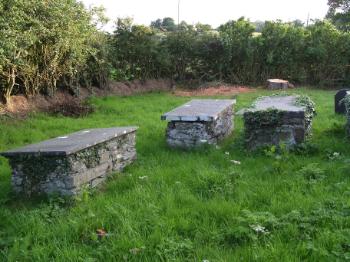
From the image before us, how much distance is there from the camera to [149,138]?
8.94 m

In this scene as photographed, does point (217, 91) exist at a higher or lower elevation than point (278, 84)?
lower

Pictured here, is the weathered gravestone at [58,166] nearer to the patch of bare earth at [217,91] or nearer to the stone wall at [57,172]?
the stone wall at [57,172]

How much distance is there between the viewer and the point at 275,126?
7391 millimetres

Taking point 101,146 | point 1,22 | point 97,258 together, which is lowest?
point 97,258

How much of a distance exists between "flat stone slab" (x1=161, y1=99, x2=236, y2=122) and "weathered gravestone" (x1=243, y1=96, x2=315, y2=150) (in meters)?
0.75

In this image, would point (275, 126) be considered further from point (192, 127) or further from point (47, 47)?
point (47, 47)

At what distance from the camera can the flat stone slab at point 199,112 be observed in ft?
25.3

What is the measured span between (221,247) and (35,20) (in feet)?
29.2

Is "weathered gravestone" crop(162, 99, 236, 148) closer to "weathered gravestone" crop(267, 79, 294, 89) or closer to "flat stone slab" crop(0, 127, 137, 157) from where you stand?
"flat stone slab" crop(0, 127, 137, 157)

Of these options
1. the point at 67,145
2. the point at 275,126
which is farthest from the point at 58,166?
the point at 275,126

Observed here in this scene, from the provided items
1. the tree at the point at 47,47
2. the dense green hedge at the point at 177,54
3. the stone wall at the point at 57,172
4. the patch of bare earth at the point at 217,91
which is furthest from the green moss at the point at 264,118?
the patch of bare earth at the point at 217,91

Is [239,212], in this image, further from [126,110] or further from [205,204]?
[126,110]

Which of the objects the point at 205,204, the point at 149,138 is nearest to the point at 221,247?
the point at 205,204

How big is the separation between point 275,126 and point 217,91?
35.2ft
